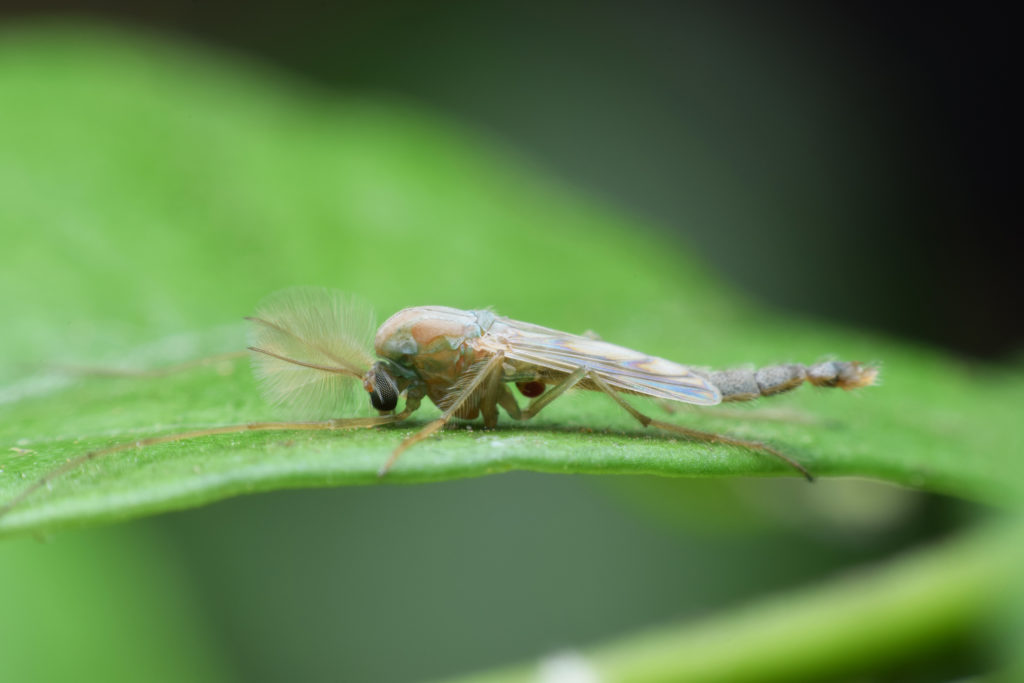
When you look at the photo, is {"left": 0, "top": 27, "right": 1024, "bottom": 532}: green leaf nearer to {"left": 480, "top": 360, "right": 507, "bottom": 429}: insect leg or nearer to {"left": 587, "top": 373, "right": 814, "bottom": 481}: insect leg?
{"left": 587, "top": 373, "right": 814, "bottom": 481}: insect leg

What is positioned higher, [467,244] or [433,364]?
[467,244]

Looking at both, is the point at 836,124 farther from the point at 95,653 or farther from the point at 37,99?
the point at 95,653

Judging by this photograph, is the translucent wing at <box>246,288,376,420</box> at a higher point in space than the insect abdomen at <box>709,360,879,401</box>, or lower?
higher

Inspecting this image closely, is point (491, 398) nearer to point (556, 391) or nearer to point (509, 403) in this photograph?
point (509, 403)

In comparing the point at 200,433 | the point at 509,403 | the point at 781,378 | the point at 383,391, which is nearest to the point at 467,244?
the point at 509,403

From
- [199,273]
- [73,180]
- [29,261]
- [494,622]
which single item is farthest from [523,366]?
[494,622]

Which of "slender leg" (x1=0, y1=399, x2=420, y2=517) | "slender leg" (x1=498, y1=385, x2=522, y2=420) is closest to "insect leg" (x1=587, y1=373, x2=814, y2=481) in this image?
"slender leg" (x1=498, y1=385, x2=522, y2=420)

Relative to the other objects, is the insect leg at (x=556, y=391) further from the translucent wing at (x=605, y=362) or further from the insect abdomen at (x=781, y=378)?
the insect abdomen at (x=781, y=378)
